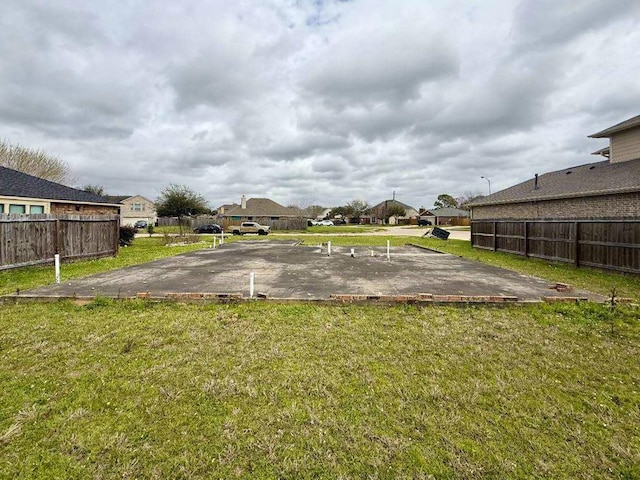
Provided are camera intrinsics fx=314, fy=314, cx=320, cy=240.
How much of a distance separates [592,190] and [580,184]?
213cm

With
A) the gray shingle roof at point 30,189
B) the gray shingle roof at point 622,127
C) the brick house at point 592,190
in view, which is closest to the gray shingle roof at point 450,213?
the brick house at point 592,190

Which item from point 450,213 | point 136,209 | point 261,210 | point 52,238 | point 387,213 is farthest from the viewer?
point 387,213

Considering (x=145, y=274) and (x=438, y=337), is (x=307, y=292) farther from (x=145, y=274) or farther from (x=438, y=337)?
(x=145, y=274)

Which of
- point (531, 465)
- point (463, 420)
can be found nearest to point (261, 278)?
point (463, 420)

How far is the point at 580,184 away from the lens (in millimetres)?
16031

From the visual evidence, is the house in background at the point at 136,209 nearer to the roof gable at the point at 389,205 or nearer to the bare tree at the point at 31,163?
the bare tree at the point at 31,163

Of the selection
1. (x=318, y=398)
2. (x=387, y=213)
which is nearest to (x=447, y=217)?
(x=387, y=213)

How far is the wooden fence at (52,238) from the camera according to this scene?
966 cm

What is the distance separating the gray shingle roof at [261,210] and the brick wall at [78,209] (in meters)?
34.0

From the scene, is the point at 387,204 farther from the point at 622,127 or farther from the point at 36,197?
the point at 36,197

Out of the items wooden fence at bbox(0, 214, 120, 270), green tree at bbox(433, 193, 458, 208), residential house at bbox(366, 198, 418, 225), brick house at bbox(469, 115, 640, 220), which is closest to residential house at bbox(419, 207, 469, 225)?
residential house at bbox(366, 198, 418, 225)

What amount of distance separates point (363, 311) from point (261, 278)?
149 inches

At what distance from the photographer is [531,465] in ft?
7.43

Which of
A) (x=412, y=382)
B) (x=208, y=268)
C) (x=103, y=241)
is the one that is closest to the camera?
(x=412, y=382)
